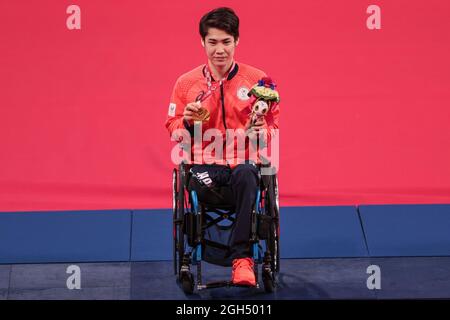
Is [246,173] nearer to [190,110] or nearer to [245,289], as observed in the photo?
[190,110]

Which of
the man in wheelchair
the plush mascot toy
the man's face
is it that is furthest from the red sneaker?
the man's face

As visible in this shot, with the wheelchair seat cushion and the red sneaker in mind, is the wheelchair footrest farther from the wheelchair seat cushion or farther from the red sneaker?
the wheelchair seat cushion

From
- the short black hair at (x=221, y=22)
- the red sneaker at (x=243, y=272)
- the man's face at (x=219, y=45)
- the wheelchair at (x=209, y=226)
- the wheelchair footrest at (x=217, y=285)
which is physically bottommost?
the wheelchair footrest at (x=217, y=285)

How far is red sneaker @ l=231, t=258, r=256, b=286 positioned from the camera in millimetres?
5855

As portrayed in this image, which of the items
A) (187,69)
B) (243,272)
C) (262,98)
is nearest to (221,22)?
(262,98)

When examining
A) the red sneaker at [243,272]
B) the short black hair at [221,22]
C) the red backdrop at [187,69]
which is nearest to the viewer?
the red sneaker at [243,272]

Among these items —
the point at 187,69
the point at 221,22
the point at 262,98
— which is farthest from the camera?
the point at 187,69

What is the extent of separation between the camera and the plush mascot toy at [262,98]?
5.86 m

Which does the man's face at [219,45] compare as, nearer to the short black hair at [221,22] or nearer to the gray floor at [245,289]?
the short black hair at [221,22]

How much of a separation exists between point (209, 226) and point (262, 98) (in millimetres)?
702

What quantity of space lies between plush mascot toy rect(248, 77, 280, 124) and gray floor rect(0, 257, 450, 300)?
879 millimetres

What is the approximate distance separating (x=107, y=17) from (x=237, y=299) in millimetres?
3132

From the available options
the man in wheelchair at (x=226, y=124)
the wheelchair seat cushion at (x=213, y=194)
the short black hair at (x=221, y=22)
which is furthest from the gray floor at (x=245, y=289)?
the short black hair at (x=221, y=22)

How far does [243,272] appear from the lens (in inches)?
232
